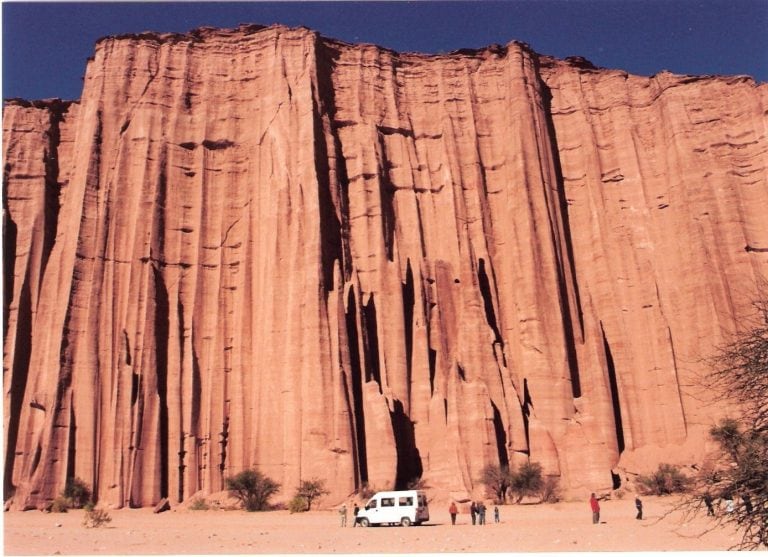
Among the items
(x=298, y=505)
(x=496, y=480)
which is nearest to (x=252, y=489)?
(x=298, y=505)

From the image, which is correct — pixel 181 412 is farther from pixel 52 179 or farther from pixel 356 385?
pixel 52 179

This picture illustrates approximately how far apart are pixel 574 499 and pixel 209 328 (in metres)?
19.9

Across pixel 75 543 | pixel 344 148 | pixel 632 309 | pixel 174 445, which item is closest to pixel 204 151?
pixel 344 148

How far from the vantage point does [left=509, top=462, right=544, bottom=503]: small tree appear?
1328 inches

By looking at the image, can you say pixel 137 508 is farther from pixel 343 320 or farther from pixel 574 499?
pixel 574 499

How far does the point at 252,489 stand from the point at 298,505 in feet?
8.10

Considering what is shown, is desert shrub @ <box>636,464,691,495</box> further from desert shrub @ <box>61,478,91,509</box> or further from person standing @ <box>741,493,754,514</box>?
person standing @ <box>741,493,754,514</box>

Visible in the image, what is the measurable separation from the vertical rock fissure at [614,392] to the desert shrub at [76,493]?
2576 cm

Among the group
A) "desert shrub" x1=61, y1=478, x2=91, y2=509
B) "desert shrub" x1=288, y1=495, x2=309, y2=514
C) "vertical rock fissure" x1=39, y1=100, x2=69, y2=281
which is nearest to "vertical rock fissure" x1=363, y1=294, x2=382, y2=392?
"desert shrub" x1=288, y1=495, x2=309, y2=514

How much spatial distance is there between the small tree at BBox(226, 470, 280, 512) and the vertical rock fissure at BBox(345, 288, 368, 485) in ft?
13.9

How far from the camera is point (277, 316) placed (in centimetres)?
3831

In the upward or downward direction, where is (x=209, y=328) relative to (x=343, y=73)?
downward

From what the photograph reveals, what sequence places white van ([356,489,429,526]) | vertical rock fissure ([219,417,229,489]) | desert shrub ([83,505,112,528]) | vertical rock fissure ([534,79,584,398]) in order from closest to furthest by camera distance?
white van ([356,489,429,526]) < desert shrub ([83,505,112,528]) < vertical rock fissure ([219,417,229,489]) < vertical rock fissure ([534,79,584,398])

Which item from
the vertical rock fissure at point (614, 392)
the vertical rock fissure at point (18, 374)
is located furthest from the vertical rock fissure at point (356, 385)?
the vertical rock fissure at point (18, 374)
